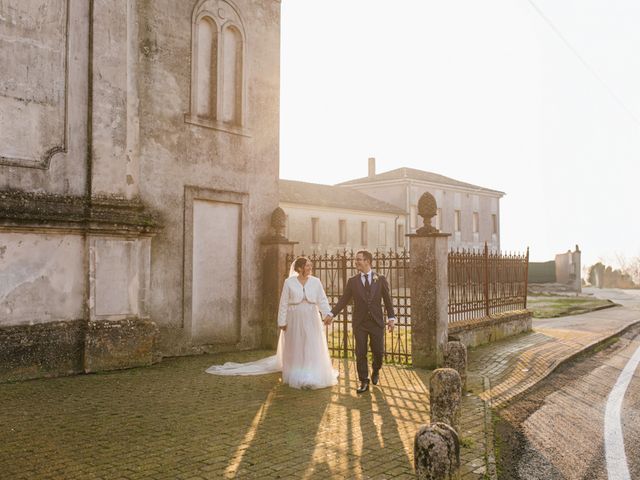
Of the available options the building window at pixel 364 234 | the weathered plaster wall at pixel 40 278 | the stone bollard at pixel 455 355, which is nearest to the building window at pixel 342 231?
the building window at pixel 364 234

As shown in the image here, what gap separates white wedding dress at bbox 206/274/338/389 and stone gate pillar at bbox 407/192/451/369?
1.85m

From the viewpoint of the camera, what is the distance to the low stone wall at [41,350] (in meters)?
8.96

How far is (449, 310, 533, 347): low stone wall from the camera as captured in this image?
39.8 ft

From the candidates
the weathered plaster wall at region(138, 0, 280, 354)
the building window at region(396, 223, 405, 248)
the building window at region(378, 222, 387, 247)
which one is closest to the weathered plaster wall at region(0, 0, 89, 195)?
the weathered plaster wall at region(138, 0, 280, 354)

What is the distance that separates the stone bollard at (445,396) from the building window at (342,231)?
40.8m

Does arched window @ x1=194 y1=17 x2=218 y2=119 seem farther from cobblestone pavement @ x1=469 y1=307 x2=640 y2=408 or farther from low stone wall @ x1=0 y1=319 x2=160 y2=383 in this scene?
cobblestone pavement @ x1=469 y1=307 x2=640 y2=408

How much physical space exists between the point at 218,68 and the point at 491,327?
8694mm

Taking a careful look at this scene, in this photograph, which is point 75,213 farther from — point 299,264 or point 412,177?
point 412,177

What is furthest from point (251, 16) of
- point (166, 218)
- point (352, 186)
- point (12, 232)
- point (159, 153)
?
point (352, 186)

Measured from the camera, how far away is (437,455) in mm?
3545

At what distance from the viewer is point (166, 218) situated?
11633 millimetres

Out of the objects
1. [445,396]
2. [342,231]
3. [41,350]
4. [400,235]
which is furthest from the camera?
[400,235]

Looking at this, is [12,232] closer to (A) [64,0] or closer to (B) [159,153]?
(B) [159,153]

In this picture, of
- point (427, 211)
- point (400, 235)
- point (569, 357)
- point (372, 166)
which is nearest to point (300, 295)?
point (427, 211)
